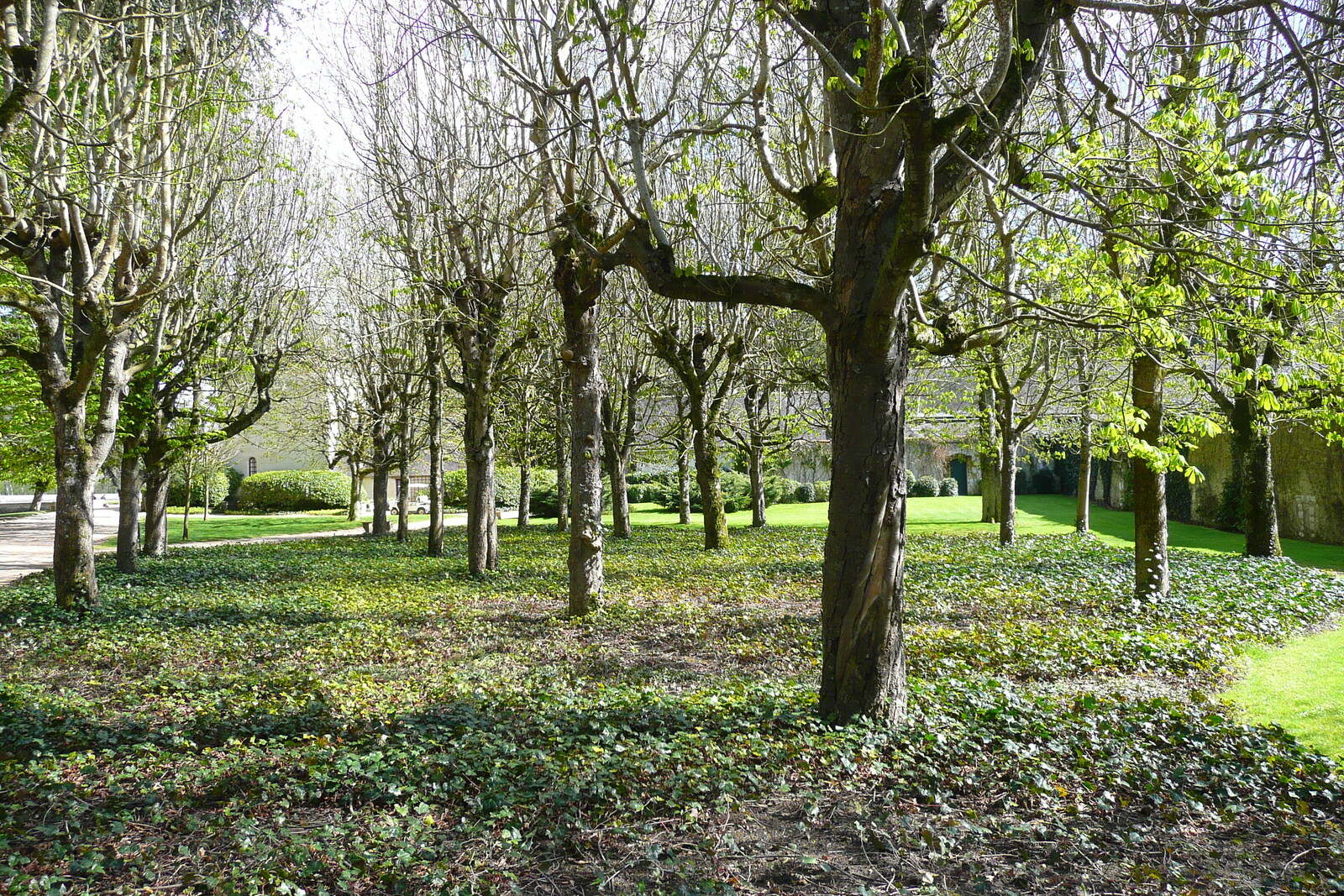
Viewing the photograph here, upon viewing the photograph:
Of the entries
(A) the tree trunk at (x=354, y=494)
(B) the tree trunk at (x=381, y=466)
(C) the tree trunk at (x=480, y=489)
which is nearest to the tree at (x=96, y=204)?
(C) the tree trunk at (x=480, y=489)

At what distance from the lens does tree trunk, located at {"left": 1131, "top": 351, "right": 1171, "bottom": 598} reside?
32.7ft

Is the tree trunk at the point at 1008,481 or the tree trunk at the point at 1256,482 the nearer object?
the tree trunk at the point at 1256,482

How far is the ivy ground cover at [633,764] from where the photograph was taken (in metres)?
3.54

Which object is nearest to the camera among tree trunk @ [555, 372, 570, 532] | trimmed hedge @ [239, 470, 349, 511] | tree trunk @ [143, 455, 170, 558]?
tree trunk @ [143, 455, 170, 558]

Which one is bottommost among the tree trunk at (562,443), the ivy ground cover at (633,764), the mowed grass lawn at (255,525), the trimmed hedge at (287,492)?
the mowed grass lawn at (255,525)

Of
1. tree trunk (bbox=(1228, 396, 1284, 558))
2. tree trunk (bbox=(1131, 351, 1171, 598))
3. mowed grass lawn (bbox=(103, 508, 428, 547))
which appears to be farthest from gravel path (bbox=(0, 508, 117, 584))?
tree trunk (bbox=(1228, 396, 1284, 558))

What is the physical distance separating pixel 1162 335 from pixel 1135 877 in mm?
4181

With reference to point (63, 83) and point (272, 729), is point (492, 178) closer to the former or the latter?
point (63, 83)

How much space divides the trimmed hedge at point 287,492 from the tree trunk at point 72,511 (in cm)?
2652

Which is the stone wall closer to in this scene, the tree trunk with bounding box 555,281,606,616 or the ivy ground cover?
the ivy ground cover

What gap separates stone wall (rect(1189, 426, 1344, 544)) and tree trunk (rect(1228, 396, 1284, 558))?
9.74ft

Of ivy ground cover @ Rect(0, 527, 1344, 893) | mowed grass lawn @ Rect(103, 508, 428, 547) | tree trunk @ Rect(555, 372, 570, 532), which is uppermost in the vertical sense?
tree trunk @ Rect(555, 372, 570, 532)

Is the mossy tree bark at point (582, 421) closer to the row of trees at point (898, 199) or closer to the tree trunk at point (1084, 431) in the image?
the row of trees at point (898, 199)

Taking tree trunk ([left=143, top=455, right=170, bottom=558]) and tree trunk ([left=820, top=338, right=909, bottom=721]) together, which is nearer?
tree trunk ([left=820, top=338, right=909, bottom=721])
